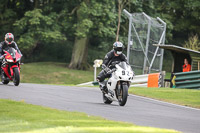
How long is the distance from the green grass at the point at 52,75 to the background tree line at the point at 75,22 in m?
1.82

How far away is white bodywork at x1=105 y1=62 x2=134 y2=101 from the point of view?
13453 mm

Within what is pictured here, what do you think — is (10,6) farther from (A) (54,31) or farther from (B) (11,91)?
(B) (11,91)

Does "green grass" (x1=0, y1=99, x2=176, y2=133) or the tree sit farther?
the tree

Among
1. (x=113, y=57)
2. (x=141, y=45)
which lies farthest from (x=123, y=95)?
(x=141, y=45)

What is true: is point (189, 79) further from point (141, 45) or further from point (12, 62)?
point (12, 62)

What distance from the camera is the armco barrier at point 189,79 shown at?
2289 cm

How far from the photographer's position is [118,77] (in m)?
13.5

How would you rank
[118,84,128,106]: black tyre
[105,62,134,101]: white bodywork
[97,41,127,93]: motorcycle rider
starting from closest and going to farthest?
[118,84,128,106]: black tyre → [105,62,134,101]: white bodywork → [97,41,127,93]: motorcycle rider

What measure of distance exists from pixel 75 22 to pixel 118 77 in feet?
89.0

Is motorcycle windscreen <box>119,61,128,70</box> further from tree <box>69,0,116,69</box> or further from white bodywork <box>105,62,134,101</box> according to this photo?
tree <box>69,0,116,69</box>

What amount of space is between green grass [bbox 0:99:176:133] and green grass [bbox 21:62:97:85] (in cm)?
2522

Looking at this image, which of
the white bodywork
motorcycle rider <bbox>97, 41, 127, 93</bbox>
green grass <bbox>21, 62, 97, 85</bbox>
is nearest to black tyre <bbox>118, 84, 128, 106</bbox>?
the white bodywork

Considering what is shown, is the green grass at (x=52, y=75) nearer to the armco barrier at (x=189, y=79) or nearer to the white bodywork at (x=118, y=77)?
the armco barrier at (x=189, y=79)

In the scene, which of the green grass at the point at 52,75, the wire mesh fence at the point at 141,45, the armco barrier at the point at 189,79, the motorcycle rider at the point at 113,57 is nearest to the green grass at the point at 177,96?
the motorcycle rider at the point at 113,57
